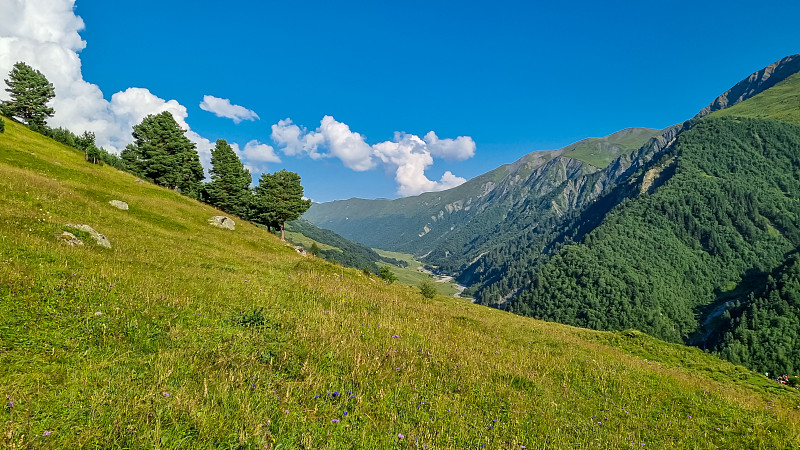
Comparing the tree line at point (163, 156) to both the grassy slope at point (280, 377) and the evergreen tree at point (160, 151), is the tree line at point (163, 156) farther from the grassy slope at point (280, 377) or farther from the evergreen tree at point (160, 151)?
the grassy slope at point (280, 377)

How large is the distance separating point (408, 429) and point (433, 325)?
239 inches

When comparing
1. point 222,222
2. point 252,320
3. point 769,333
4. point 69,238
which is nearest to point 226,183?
point 222,222

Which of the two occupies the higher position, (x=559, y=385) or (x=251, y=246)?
(x=559, y=385)

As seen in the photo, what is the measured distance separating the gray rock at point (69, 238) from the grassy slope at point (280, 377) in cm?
33

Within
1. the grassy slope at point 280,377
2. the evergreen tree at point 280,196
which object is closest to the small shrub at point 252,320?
the grassy slope at point 280,377

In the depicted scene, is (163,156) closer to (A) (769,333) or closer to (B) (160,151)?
(B) (160,151)

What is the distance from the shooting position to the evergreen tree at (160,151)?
189 ft

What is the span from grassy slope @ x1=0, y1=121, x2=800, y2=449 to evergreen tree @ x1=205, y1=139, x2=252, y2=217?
5748cm

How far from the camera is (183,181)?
65.0 meters

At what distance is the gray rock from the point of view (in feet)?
40.7

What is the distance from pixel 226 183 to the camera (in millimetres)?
67250

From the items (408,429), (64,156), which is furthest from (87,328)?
(64,156)

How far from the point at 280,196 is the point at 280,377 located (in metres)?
53.4

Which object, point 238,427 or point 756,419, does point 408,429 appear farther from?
point 756,419
